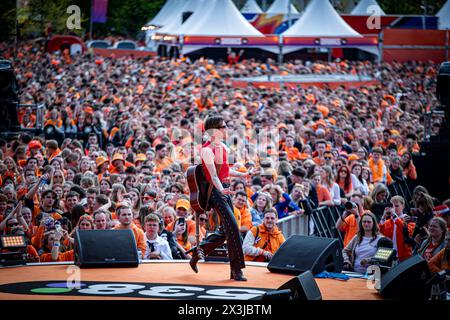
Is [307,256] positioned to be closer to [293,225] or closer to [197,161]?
[293,225]

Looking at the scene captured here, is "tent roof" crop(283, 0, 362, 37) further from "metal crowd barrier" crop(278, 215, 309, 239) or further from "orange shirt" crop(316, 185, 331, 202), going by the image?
"metal crowd barrier" crop(278, 215, 309, 239)

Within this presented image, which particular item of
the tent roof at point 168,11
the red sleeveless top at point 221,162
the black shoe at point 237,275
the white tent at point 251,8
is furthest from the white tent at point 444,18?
the black shoe at point 237,275

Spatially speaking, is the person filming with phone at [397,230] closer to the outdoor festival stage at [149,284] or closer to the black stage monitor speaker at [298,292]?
the outdoor festival stage at [149,284]

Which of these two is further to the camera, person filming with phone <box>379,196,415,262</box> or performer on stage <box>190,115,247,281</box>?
person filming with phone <box>379,196,415,262</box>

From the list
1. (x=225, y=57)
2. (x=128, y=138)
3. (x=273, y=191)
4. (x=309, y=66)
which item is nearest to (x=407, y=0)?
(x=225, y=57)

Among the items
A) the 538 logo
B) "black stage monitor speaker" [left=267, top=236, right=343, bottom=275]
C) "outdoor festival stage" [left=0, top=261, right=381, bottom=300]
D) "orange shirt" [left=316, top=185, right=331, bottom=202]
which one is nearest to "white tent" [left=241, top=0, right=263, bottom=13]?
"orange shirt" [left=316, top=185, right=331, bottom=202]

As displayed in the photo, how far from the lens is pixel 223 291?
9.64m

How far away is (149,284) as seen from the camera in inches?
390

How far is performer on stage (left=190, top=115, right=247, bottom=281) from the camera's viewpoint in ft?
33.5

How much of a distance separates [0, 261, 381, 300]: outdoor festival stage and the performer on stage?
256mm

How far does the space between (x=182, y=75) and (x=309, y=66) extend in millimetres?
10216

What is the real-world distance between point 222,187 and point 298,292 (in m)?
2.13

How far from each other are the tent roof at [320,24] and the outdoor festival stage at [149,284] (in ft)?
104

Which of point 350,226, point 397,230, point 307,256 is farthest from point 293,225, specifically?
point 307,256
